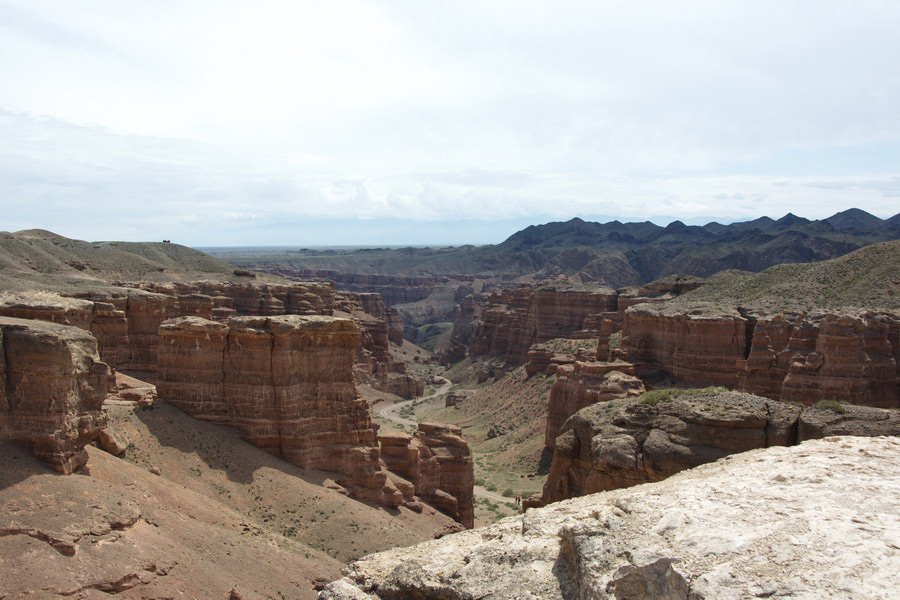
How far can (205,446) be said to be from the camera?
25.6m

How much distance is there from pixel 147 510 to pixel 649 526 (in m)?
14.3

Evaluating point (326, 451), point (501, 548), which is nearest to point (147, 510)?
point (326, 451)

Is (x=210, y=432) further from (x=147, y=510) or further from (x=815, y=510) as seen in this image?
(x=815, y=510)

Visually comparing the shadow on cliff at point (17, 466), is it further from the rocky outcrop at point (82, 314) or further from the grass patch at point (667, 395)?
the grass patch at point (667, 395)

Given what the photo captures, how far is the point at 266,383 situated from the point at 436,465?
10.3 m

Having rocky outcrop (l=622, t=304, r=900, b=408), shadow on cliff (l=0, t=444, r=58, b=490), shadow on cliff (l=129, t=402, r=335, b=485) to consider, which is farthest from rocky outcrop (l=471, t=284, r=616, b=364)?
shadow on cliff (l=0, t=444, r=58, b=490)

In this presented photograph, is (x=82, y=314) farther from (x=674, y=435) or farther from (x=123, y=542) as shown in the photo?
(x=674, y=435)

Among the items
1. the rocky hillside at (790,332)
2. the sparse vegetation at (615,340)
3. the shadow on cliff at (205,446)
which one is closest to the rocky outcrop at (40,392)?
the shadow on cliff at (205,446)

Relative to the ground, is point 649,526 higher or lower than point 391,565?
higher

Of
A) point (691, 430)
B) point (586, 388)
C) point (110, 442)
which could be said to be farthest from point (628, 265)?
point (110, 442)

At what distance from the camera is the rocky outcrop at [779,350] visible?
33.2 m

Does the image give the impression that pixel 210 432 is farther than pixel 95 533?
Yes

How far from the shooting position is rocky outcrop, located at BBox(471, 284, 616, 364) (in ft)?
265

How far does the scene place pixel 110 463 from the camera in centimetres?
2092
